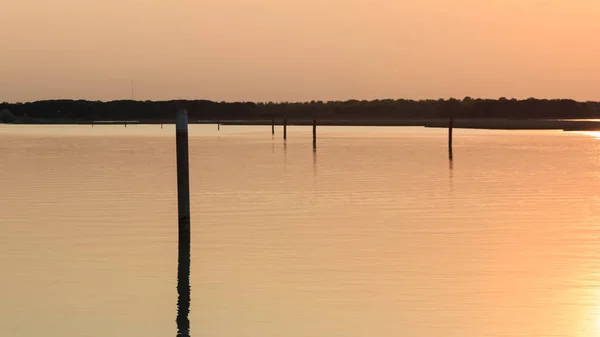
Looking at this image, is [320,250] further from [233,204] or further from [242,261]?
[233,204]

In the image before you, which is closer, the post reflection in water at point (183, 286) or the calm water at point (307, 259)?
the post reflection in water at point (183, 286)

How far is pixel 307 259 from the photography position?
22.2 metres

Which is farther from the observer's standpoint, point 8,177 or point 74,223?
point 8,177

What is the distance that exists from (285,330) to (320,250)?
831cm

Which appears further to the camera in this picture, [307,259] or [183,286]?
[307,259]

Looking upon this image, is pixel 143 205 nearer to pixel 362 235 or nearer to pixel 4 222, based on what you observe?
pixel 4 222

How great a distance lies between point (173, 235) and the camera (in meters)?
26.8

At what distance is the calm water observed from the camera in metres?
16.0

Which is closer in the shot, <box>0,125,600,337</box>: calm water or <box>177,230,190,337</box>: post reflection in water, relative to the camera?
<box>177,230,190,337</box>: post reflection in water

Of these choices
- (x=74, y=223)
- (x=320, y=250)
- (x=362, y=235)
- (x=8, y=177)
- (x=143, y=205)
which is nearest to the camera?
(x=320, y=250)

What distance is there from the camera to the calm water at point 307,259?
16.0 metres

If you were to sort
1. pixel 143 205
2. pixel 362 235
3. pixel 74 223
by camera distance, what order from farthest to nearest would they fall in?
pixel 143 205 < pixel 74 223 < pixel 362 235

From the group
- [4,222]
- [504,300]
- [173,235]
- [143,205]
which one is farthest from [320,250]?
[143,205]

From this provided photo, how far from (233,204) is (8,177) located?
17.4 meters
